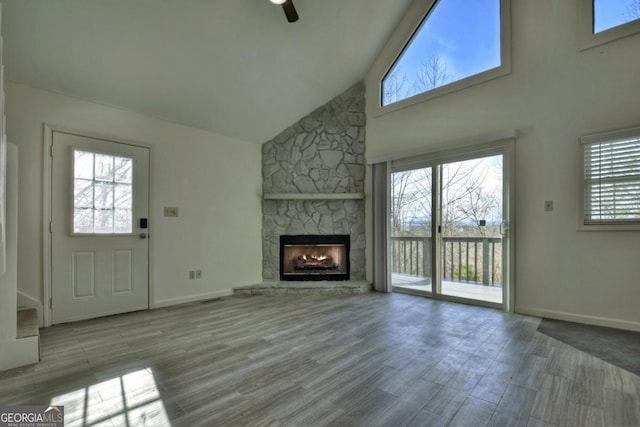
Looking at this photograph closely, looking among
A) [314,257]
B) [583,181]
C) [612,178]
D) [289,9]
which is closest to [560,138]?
[583,181]

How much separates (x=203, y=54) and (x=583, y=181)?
14.4ft

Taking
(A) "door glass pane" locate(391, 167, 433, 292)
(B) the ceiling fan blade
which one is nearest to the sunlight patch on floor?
(B) the ceiling fan blade

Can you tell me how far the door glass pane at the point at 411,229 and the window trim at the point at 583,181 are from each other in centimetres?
162

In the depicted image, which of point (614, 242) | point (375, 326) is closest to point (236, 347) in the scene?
point (375, 326)

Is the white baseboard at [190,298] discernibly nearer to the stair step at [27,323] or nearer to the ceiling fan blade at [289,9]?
the stair step at [27,323]

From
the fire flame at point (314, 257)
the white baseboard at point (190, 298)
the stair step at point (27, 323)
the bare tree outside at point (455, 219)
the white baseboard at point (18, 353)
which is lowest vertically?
the white baseboard at point (190, 298)

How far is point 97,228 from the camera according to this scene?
343 centimetres

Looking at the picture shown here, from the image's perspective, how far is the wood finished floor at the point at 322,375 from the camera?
5.37ft

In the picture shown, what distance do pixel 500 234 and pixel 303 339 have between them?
8.88 feet

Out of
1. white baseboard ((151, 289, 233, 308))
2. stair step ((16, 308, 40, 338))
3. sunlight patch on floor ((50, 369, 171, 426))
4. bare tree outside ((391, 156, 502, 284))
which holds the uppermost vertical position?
bare tree outside ((391, 156, 502, 284))

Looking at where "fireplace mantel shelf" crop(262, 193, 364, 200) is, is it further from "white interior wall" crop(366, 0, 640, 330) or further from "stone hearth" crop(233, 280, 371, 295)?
"white interior wall" crop(366, 0, 640, 330)

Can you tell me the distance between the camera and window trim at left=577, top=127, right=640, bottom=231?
2879 millimetres

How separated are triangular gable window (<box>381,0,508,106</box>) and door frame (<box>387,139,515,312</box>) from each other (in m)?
0.86

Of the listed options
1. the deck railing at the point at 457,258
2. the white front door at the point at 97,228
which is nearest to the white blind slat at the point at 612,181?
the deck railing at the point at 457,258
